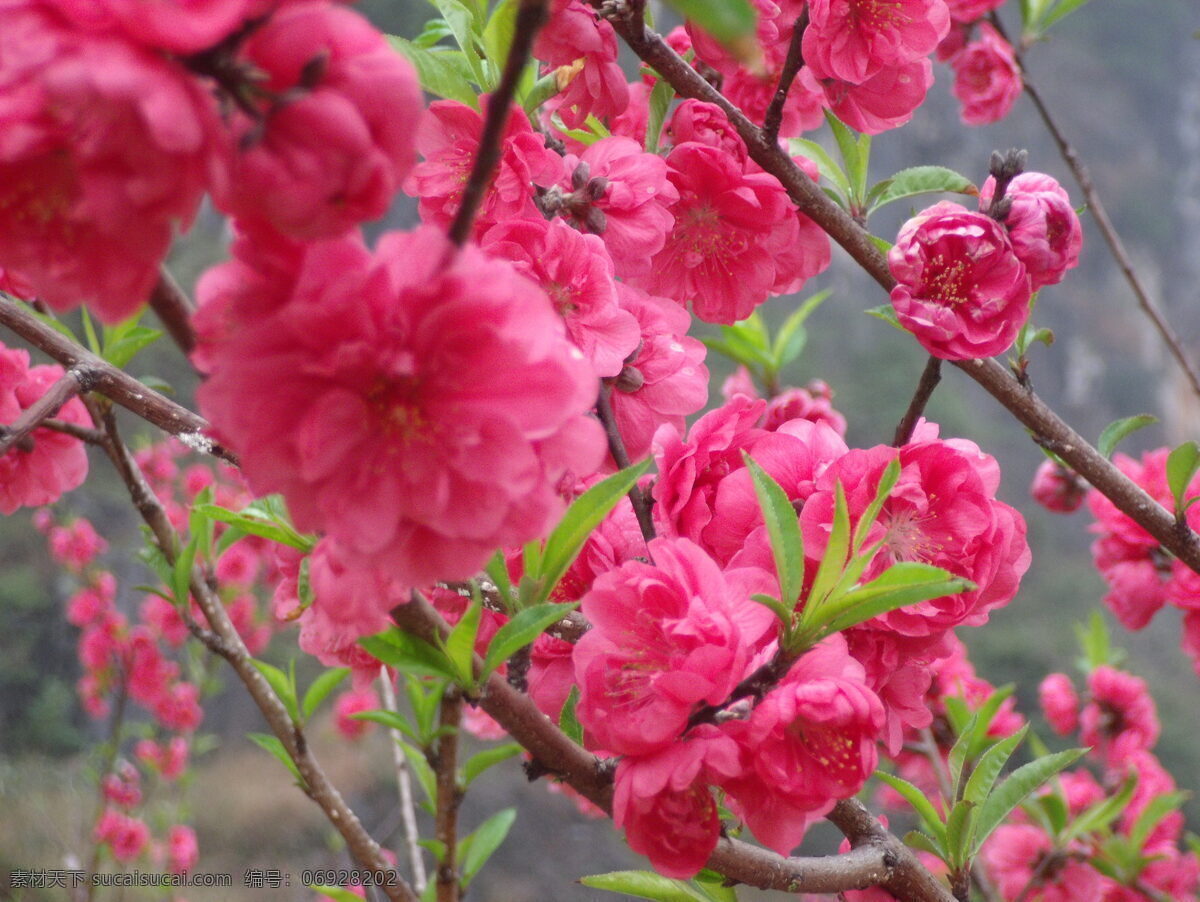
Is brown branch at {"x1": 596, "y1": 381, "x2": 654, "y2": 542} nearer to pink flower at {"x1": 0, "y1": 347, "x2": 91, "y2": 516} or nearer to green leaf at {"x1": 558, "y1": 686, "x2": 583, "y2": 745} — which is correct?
A: green leaf at {"x1": 558, "y1": 686, "x2": 583, "y2": 745}

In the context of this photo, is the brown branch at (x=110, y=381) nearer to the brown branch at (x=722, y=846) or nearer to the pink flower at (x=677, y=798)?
the brown branch at (x=722, y=846)

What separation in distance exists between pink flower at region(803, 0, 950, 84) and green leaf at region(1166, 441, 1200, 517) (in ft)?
1.59

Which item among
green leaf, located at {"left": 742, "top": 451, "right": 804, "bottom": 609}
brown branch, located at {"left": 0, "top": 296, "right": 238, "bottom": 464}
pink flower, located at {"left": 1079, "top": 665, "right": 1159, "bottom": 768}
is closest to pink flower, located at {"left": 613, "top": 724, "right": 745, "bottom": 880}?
green leaf, located at {"left": 742, "top": 451, "right": 804, "bottom": 609}

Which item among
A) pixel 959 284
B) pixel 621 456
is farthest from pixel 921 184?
pixel 621 456

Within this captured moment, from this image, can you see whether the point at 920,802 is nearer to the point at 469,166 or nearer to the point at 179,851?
the point at 469,166

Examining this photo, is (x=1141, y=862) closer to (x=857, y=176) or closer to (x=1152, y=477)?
(x=1152, y=477)

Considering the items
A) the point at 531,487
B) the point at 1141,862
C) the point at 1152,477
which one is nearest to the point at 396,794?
the point at 1141,862

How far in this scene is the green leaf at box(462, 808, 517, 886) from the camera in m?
1.02

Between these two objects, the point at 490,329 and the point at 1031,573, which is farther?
the point at 1031,573

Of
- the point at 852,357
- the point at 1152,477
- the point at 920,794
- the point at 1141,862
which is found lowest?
the point at 852,357

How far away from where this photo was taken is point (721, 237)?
92 cm

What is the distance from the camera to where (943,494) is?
2.32 feet

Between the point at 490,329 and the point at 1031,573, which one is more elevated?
the point at 490,329

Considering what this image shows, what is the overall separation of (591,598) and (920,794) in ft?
1.36
